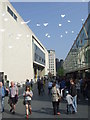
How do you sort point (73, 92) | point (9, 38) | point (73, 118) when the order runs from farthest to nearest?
point (9, 38) < point (73, 92) < point (73, 118)

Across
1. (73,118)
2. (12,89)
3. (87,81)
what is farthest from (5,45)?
(73,118)

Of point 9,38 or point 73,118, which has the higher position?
point 9,38

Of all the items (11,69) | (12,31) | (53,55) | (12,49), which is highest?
(53,55)

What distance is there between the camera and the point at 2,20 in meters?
27.1

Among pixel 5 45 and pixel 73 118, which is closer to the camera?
pixel 73 118

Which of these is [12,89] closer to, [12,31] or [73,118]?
[73,118]

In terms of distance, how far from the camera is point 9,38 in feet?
96.2

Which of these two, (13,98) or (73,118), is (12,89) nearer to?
(13,98)

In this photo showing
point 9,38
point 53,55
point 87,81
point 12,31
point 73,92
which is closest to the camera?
point 73,92

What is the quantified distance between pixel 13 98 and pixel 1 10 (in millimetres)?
19755

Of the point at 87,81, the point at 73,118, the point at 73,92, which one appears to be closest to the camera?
the point at 73,118

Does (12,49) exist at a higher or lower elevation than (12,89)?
higher

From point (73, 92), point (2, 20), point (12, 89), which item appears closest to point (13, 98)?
point (12, 89)

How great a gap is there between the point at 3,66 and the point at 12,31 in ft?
23.2
